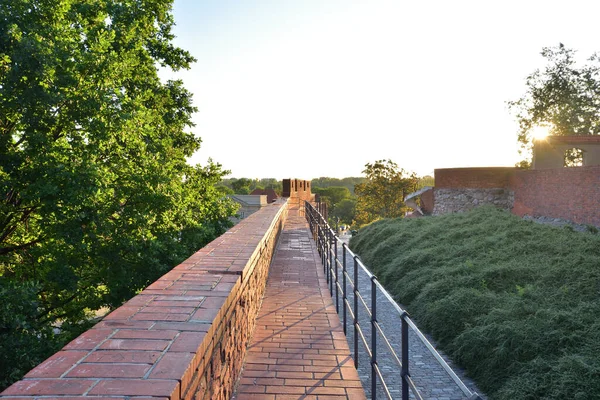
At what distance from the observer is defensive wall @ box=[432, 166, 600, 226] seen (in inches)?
608

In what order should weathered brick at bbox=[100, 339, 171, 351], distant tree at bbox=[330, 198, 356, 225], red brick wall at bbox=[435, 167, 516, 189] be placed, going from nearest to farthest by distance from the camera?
weathered brick at bbox=[100, 339, 171, 351], red brick wall at bbox=[435, 167, 516, 189], distant tree at bbox=[330, 198, 356, 225]

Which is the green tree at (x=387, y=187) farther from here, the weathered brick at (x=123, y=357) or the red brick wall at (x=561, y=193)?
the weathered brick at (x=123, y=357)

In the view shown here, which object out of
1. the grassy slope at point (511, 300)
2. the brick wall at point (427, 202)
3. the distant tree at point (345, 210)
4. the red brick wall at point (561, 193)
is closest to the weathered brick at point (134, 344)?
the grassy slope at point (511, 300)

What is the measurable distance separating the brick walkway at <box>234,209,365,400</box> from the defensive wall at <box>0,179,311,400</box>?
11.6 inches

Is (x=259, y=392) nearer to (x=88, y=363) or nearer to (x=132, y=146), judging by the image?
(x=88, y=363)

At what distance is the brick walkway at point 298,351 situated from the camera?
348 centimetres

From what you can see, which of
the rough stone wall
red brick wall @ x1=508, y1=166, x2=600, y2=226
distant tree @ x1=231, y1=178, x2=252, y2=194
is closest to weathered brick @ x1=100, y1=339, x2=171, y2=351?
red brick wall @ x1=508, y1=166, x2=600, y2=226

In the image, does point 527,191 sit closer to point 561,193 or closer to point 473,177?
point 561,193

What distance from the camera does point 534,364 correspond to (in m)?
6.46

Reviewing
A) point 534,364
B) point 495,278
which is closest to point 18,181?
point 534,364

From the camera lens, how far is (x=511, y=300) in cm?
862

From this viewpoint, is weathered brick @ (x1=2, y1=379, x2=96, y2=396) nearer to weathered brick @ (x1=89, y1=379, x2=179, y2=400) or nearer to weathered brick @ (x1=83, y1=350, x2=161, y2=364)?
weathered brick @ (x1=89, y1=379, x2=179, y2=400)

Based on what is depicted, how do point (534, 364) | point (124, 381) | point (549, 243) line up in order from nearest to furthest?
point (124, 381)
point (534, 364)
point (549, 243)

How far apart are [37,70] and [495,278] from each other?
10460 millimetres
